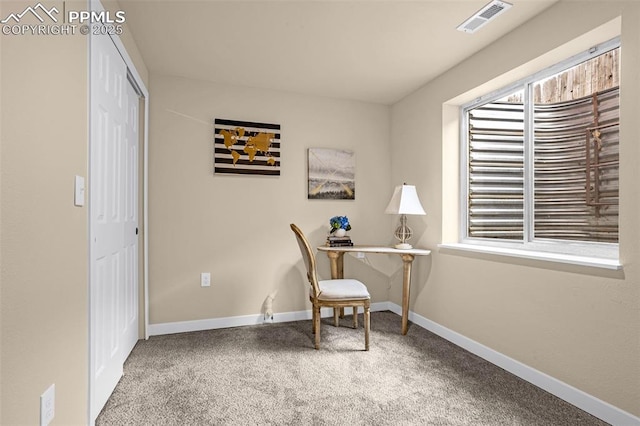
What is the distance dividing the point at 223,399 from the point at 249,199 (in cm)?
181

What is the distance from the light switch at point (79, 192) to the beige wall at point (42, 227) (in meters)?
0.03

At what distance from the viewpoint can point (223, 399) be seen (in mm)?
1940

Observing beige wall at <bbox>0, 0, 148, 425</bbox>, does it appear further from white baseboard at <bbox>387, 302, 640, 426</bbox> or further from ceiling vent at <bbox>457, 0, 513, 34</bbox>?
white baseboard at <bbox>387, 302, 640, 426</bbox>

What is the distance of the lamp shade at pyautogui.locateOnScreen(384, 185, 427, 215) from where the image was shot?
302 cm

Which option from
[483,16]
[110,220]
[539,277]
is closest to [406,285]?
[539,277]

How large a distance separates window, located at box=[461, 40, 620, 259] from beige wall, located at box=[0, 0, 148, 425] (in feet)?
8.86

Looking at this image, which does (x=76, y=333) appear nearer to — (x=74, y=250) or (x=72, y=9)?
(x=74, y=250)

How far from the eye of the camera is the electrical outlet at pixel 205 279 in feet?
10.3

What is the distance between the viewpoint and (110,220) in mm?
2006

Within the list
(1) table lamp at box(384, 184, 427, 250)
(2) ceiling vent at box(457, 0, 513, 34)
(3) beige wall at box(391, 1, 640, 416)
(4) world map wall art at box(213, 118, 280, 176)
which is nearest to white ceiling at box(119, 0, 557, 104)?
(2) ceiling vent at box(457, 0, 513, 34)

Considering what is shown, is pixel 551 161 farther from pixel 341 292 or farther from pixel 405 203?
pixel 341 292

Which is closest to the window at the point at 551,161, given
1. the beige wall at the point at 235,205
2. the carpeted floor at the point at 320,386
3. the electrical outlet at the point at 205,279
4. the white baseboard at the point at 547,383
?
the white baseboard at the point at 547,383

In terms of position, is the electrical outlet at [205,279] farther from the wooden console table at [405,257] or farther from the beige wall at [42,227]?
the beige wall at [42,227]

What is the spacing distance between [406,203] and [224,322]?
1995 mm
